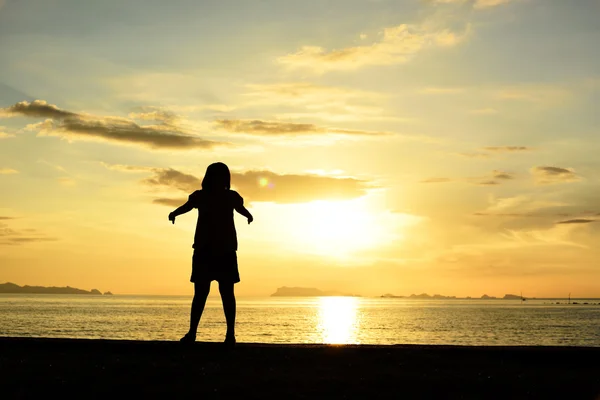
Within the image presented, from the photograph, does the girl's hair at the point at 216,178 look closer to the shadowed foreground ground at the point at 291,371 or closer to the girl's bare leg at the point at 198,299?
the girl's bare leg at the point at 198,299

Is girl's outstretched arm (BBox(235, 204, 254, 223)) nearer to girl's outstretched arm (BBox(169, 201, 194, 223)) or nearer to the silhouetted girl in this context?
the silhouetted girl

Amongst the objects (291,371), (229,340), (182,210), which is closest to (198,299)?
(229,340)

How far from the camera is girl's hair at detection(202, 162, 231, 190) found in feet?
32.1

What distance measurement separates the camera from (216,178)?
32.1ft

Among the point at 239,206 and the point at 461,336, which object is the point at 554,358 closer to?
the point at 239,206

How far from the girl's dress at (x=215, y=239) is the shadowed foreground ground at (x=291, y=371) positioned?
997mm

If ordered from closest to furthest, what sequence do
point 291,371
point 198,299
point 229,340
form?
1. point 291,371
2. point 229,340
3. point 198,299

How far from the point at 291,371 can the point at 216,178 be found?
3.40 metres

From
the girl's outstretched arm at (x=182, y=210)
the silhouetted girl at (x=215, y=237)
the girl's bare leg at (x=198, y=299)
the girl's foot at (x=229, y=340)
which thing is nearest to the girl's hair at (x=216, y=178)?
the silhouetted girl at (x=215, y=237)

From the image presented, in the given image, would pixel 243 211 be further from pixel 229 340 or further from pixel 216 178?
pixel 229 340

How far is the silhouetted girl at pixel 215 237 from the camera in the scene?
9578 mm

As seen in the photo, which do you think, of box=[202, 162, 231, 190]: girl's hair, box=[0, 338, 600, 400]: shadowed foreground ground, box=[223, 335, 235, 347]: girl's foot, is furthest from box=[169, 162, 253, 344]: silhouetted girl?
box=[0, 338, 600, 400]: shadowed foreground ground

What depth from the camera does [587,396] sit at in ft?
21.8

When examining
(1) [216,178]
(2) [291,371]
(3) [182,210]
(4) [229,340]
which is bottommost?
(2) [291,371]
